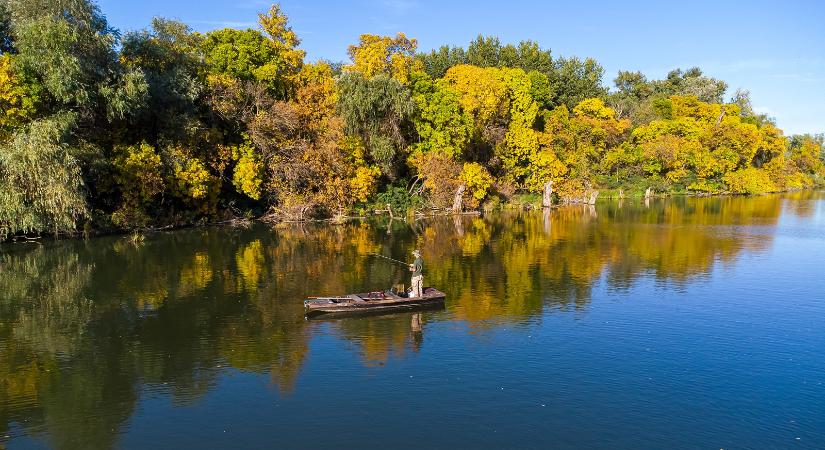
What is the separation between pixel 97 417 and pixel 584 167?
235ft

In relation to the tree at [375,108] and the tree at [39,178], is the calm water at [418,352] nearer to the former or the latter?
the tree at [39,178]

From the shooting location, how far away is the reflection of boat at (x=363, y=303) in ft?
75.1

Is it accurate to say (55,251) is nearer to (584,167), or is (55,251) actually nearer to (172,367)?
(172,367)

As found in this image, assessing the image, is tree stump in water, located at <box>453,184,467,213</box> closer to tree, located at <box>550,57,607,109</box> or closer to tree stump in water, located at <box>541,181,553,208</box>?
tree stump in water, located at <box>541,181,553,208</box>

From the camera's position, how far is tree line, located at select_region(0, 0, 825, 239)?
37.7m

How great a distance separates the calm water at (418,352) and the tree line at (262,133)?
7582mm

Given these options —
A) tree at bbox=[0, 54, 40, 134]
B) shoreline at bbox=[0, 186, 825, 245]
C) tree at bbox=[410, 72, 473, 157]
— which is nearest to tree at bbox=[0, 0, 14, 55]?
tree at bbox=[0, 54, 40, 134]

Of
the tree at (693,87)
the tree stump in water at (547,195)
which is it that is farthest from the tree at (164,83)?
the tree at (693,87)

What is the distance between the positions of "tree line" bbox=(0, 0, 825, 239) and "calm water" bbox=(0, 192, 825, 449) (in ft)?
24.9

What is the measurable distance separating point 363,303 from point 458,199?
39404 mm

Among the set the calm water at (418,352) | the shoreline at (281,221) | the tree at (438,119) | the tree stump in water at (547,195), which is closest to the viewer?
the calm water at (418,352)

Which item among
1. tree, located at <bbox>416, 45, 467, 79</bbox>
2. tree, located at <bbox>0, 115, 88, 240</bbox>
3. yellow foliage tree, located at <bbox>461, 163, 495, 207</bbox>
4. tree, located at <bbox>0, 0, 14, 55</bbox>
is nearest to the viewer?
tree, located at <bbox>0, 115, 88, 240</bbox>

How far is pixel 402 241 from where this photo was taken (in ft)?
140

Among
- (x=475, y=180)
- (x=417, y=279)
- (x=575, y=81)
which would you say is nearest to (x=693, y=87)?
(x=575, y=81)
